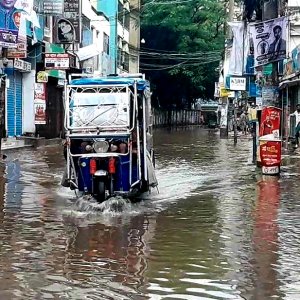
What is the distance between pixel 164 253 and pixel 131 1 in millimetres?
65427

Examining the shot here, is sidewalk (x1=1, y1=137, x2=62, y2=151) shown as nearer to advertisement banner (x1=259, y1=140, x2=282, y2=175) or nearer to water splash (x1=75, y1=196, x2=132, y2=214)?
advertisement banner (x1=259, y1=140, x2=282, y2=175)

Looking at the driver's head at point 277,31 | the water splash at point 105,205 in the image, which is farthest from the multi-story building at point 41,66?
the water splash at point 105,205

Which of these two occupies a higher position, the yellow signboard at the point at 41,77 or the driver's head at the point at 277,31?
the driver's head at the point at 277,31

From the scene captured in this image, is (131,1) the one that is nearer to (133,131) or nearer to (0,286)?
(133,131)

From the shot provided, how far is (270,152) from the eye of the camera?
17.6 metres

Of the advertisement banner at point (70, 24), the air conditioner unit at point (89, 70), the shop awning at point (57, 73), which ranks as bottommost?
the shop awning at point (57, 73)

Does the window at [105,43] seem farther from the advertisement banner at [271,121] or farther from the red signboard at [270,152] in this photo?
the red signboard at [270,152]

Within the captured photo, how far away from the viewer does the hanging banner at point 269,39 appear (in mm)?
18844

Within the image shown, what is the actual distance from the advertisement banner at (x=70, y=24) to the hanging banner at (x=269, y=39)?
52.6 ft

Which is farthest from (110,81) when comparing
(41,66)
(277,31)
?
(41,66)

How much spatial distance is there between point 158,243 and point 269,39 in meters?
11.3

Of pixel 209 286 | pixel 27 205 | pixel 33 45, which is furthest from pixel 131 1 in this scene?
pixel 209 286

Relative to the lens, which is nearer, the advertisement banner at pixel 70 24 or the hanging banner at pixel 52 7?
the hanging banner at pixel 52 7

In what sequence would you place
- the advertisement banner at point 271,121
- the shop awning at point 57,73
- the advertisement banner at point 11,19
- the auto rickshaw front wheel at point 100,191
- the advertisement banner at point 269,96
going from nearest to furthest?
the auto rickshaw front wheel at point 100,191 < the advertisement banner at point 271,121 < the advertisement banner at point 269,96 < the advertisement banner at point 11,19 < the shop awning at point 57,73
